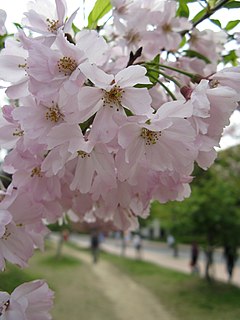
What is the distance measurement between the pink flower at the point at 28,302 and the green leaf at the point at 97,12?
0.59 meters

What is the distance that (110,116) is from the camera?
2.22 feet

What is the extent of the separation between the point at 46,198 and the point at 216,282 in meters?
10.3

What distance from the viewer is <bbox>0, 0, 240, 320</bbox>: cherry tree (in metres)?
0.65

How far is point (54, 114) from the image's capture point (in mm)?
677

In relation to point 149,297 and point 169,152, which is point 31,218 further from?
point 149,297

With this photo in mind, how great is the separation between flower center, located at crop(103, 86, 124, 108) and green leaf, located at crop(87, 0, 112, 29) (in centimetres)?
36

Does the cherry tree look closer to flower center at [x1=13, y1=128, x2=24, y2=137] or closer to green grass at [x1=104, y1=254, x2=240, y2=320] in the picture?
flower center at [x1=13, y1=128, x2=24, y2=137]

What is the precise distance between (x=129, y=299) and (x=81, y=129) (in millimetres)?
8431

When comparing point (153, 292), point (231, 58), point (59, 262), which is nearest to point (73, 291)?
point (153, 292)

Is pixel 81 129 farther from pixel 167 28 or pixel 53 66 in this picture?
pixel 167 28

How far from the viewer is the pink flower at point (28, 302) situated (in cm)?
69

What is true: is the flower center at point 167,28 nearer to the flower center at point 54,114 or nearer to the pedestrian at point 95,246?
the flower center at point 54,114

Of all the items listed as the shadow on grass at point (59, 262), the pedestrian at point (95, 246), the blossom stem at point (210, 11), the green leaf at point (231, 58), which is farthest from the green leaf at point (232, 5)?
the pedestrian at point (95, 246)

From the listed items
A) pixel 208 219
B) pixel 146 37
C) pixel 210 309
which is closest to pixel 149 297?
pixel 210 309
